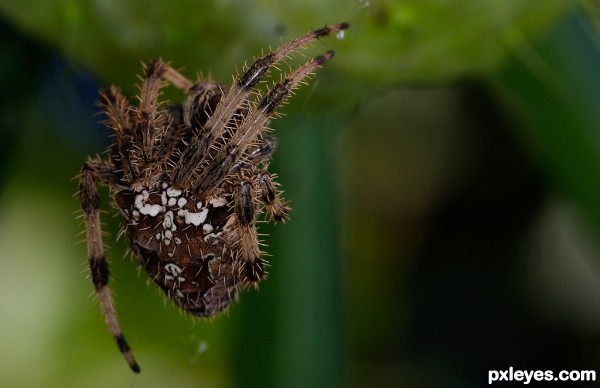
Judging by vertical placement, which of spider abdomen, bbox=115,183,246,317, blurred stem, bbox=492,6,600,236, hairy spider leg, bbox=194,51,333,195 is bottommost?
spider abdomen, bbox=115,183,246,317

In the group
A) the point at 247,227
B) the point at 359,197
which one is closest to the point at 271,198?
the point at 247,227

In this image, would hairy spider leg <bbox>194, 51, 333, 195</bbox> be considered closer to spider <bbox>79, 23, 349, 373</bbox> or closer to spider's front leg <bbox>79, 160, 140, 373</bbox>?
spider <bbox>79, 23, 349, 373</bbox>

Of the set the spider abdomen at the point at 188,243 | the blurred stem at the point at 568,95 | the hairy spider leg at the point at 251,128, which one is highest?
the blurred stem at the point at 568,95

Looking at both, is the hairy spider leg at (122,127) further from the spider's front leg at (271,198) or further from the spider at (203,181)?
the spider's front leg at (271,198)

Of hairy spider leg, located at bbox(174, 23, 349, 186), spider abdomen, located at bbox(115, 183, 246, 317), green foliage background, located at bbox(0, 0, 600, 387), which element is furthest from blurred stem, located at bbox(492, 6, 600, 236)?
spider abdomen, located at bbox(115, 183, 246, 317)

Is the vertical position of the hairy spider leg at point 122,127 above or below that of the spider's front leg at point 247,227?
above

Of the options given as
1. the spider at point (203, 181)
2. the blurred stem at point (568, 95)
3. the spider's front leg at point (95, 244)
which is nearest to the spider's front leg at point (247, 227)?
the spider at point (203, 181)

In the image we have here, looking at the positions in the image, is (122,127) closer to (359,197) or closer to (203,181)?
(203,181)

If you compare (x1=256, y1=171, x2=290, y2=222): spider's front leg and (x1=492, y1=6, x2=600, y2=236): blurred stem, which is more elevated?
(x1=492, y1=6, x2=600, y2=236): blurred stem

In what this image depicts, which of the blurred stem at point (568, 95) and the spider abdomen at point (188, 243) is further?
the blurred stem at point (568, 95)
